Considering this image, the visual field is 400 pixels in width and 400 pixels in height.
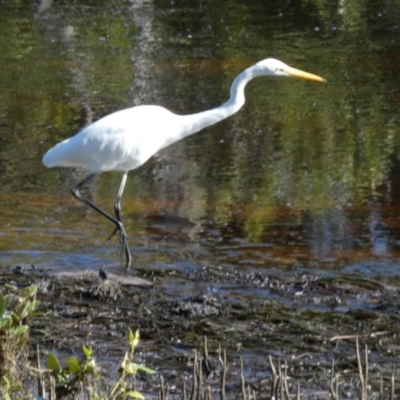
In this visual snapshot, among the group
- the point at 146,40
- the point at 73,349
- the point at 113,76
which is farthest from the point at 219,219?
the point at 146,40

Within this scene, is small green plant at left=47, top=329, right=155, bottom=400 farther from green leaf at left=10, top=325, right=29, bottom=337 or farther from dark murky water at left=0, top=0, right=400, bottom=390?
dark murky water at left=0, top=0, right=400, bottom=390

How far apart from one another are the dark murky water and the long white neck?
2.73 ft

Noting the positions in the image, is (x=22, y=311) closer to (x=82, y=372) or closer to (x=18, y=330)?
(x=18, y=330)

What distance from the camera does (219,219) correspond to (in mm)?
7215

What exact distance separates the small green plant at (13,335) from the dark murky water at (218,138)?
248cm

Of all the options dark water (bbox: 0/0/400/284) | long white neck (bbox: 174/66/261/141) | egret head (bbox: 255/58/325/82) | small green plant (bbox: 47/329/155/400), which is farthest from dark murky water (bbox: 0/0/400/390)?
small green plant (bbox: 47/329/155/400)

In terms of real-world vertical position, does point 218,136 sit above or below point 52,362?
above

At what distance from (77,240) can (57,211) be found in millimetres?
760

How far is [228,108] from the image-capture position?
6.30m

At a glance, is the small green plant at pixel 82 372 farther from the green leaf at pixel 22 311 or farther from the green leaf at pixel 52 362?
the green leaf at pixel 22 311

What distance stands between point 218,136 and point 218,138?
0.07 m

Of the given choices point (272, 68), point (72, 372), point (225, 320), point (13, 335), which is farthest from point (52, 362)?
point (272, 68)

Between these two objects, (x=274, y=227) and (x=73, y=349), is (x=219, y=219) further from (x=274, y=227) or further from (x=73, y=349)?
(x=73, y=349)

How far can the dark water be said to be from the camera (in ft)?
21.9
